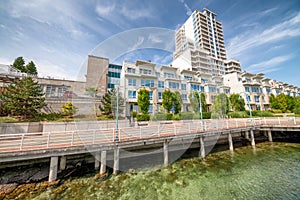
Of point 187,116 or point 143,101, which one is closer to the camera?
point 187,116

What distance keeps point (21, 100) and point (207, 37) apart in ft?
224

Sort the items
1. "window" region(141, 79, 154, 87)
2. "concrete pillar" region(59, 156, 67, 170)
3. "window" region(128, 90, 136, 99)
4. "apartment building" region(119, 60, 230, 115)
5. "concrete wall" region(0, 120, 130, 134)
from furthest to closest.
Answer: "window" region(141, 79, 154, 87)
"apartment building" region(119, 60, 230, 115)
"window" region(128, 90, 136, 99)
"concrete wall" region(0, 120, 130, 134)
"concrete pillar" region(59, 156, 67, 170)

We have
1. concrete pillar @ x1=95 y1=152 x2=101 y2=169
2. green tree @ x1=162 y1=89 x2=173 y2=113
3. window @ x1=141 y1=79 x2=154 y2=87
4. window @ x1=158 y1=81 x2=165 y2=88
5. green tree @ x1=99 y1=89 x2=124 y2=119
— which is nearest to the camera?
concrete pillar @ x1=95 y1=152 x2=101 y2=169

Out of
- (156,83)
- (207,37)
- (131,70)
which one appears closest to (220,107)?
(156,83)

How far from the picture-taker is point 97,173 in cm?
790

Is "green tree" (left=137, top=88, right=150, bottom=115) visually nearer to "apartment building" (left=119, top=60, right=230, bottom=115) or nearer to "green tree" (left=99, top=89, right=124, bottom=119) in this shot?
"apartment building" (left=119, top=60, right=230, bottom=115)

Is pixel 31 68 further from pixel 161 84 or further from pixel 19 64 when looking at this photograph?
pixel 161 84

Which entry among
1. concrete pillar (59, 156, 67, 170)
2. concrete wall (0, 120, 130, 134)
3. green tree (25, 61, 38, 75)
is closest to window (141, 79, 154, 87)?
concrete wall (0, 120, 130, 134)

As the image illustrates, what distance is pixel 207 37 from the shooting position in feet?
189

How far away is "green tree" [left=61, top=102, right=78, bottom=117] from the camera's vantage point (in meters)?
19.4

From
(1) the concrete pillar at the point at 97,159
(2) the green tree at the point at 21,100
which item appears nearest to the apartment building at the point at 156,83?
(2) the green tree at the point at 21,100

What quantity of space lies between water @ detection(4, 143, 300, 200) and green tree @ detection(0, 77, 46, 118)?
13.8m

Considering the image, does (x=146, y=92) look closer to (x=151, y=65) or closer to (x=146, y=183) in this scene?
(x=151, y=65)

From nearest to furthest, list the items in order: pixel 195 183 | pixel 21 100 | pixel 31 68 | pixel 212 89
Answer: pixel 195 183 < pixel 21 100 < pixel 212 89 < pixel 31 68
